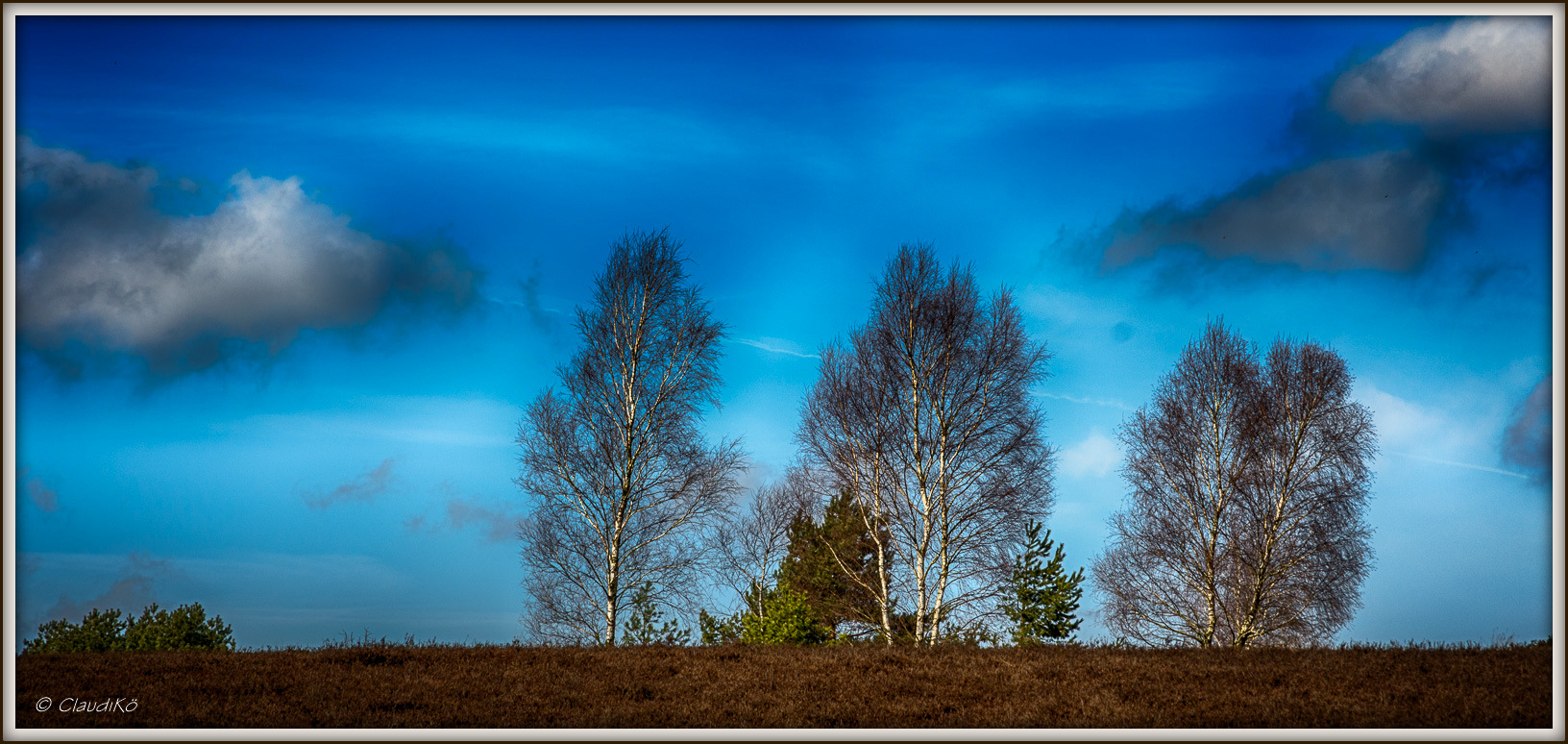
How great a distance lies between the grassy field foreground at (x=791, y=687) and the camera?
1126 cm

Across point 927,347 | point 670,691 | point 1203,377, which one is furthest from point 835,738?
point 1203,377

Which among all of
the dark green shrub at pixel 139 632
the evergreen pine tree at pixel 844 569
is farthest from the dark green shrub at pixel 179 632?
the evergreen pine tree at pixel 844 569

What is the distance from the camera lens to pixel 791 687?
1289 cm

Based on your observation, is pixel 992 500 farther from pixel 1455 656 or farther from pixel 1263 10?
pixel 1263 10

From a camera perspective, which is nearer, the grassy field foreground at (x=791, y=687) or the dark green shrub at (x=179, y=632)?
the grassy field foreground at (x=791, y=687)

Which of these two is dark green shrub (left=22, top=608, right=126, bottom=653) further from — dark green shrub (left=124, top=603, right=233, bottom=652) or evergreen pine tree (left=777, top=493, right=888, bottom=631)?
evergreen pine tree (left=777, top=493, right=888, bottom=631)

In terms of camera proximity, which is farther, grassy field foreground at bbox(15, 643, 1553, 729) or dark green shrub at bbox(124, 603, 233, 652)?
dark green shrub at bbox(124, 603, 233, 652)

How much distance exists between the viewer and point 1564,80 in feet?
33.1

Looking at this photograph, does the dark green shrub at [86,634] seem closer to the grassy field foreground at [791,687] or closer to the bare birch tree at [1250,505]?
the grassy field foreground at [791,687]

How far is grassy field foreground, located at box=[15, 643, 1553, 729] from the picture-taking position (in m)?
11.3

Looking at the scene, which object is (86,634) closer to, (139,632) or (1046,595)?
(139,632)

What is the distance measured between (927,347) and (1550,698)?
1060 cm

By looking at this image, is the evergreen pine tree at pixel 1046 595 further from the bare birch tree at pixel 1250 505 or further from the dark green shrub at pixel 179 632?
the dark green shrub at pixel 179 632

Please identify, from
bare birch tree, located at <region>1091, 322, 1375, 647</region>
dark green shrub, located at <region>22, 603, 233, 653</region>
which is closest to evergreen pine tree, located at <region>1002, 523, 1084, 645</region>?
bare birch tree, located at <region>1091, 322, 1375, 647</region>
